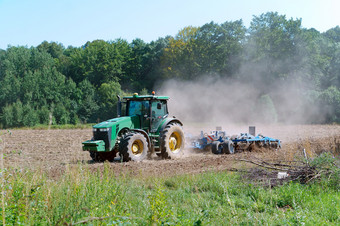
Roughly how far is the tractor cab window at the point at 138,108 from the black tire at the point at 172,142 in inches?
42.0

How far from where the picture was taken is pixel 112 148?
1239 centimetres

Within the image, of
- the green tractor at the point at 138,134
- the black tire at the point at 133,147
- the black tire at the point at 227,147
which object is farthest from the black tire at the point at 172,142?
the black tire at the point at 227,147

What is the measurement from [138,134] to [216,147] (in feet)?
13.2

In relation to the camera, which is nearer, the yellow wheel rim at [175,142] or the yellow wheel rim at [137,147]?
the yellow wheel rim at [137,147]

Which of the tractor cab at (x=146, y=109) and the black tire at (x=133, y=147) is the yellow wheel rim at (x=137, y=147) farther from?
the tractor cab at (x=146, y=109)

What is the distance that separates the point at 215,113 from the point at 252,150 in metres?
23.5

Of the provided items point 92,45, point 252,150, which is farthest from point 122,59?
point 252,150

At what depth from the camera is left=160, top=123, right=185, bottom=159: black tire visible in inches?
525

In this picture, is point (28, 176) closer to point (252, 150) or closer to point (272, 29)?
point (252, 150)

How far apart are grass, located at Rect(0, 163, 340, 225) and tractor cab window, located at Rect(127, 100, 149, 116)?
5323 millimetres

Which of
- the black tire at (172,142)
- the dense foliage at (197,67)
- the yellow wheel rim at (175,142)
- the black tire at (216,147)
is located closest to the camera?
the black tire at (172,142)

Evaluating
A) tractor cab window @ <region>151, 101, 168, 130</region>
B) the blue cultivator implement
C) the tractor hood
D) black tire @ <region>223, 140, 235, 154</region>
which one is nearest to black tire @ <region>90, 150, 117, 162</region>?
the tractor hood

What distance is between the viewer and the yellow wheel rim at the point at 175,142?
14289mm

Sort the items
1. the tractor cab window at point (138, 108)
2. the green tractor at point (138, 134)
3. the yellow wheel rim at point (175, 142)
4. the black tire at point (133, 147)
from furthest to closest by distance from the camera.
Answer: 1. the yellow wheel rim at point (175, 142)
2. the tractor cab window at point (138, 108)
3. the green tractor at point (138, 134)
4. the black tire at point (133, 147)
